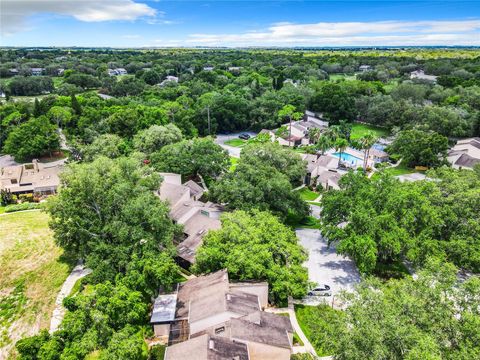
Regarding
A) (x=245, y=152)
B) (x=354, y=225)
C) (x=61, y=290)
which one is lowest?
(x=61, y=290)

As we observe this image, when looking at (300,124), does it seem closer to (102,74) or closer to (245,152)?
(245,152)

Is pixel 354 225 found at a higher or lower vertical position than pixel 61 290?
higher

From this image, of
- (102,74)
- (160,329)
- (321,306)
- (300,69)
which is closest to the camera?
(160,329)

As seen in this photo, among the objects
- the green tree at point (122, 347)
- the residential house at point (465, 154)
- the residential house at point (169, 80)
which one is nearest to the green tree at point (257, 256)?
the green tree at point (122, 347)

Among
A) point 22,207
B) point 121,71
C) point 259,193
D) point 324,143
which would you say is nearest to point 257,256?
point 259,193

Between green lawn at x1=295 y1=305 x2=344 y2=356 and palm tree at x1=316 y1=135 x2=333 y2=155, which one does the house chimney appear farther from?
palm tree at x1=316 y1=135 x2=333 y2=155

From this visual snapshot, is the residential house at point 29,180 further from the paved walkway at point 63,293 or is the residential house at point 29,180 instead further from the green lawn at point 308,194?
the green lawn at point 308,194

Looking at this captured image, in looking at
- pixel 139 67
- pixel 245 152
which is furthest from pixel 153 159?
pixel 139 67
